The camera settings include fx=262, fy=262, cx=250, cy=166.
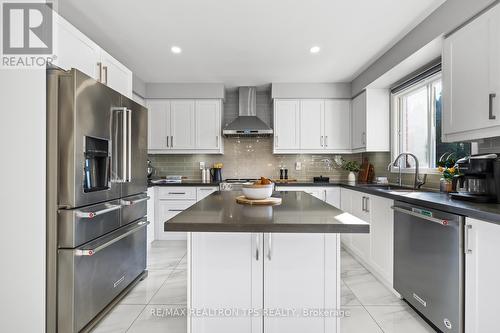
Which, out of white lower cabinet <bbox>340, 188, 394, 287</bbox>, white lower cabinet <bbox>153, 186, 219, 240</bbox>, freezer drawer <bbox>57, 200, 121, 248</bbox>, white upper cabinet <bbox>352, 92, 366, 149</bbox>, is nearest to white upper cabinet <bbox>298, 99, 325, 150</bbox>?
white upper cabinet <bbox>352, 92, 366, 149</bbox>

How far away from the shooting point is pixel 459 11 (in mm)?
1995

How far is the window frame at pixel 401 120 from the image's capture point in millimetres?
2948

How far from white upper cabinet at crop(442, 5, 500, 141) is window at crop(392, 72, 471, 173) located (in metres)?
0.60

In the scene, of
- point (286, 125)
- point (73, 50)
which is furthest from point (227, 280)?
point (286, 125)

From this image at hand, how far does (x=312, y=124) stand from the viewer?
4.33 metres

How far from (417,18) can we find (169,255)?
381cm

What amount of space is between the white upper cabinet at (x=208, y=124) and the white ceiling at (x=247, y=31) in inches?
24.8

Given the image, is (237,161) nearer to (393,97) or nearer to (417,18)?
(393,97)

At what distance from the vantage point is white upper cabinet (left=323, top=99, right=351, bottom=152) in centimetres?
433

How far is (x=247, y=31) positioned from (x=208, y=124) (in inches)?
77.0

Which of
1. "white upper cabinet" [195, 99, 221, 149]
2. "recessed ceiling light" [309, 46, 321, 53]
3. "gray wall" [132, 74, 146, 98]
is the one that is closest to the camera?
"recessed ceiling light" [309, 46, 321, 53]

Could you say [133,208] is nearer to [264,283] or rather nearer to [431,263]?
[264,283]

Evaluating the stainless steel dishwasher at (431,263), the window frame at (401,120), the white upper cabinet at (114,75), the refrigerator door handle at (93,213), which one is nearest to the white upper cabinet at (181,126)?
the white upper cabinet at (114,75)

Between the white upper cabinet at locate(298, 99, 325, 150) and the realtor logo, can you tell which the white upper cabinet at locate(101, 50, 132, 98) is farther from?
the white upper cabinet at locate(298, 99, 325, 150)
